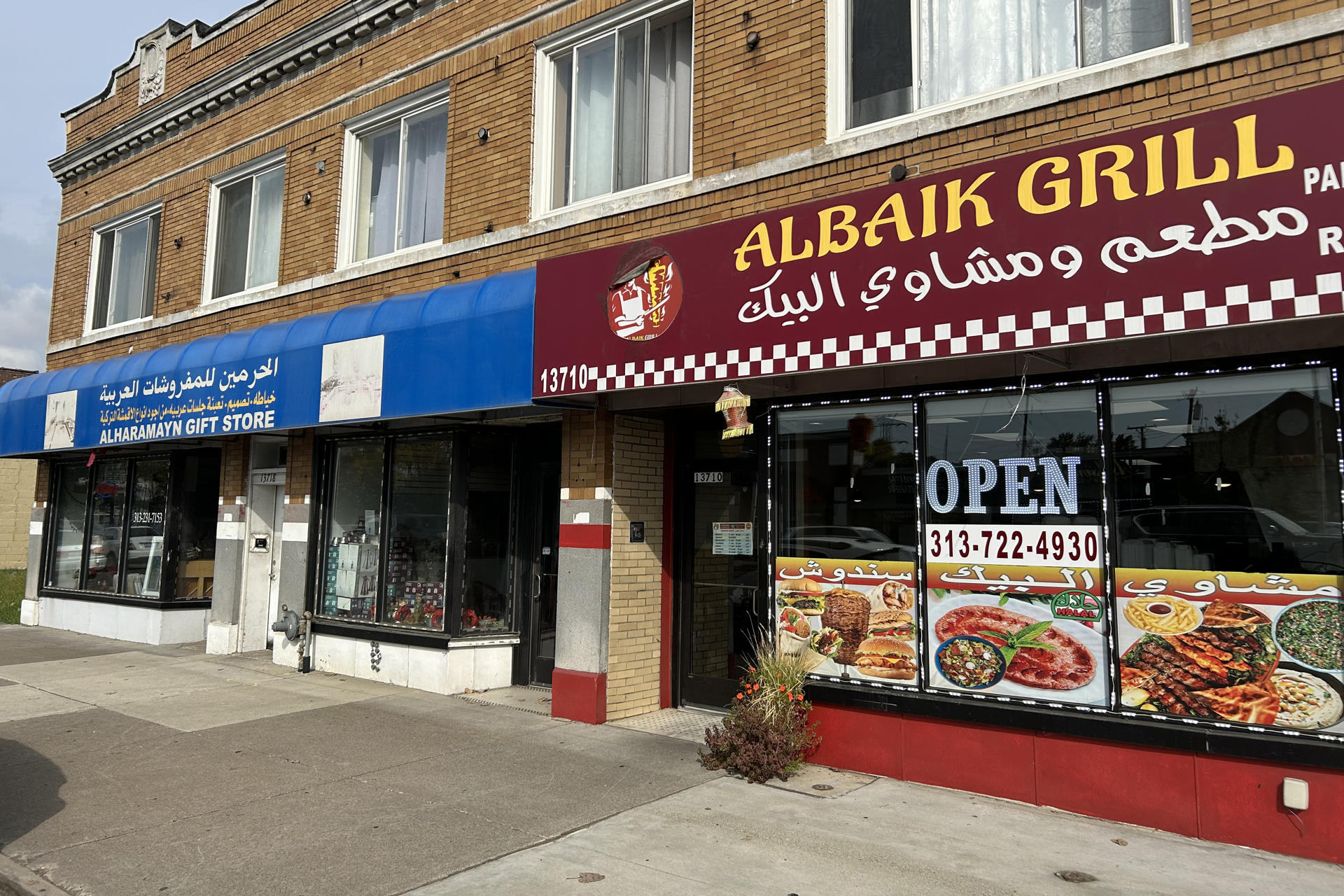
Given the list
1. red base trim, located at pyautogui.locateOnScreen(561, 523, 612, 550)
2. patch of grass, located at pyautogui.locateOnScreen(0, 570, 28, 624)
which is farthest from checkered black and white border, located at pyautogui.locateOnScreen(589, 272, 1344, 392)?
patch of grass, located at pyautogui.locateOnScreen(0, 570, 28, 624)

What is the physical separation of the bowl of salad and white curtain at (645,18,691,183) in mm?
4797

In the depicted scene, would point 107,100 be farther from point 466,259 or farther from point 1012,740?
point 1012,740

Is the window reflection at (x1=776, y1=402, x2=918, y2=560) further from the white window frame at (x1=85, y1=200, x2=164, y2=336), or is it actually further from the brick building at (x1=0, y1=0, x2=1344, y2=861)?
the white window frame at (x1=85, y1=200, x2=164, y2=336)

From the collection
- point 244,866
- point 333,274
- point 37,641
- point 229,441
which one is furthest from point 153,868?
point 37,641

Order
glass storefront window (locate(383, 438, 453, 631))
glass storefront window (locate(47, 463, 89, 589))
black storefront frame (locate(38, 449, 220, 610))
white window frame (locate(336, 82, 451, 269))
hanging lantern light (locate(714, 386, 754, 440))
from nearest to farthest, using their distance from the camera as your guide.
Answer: hanging lantern light (locate(714, 386, 754, 440)), glass storefront window (locate(383, 438, 453, 631)), white window frame (locate(336, 82, 451, 269)), black storefront frame (locate(38, 449, 220, 610)), glass storefront window (locate(47, 463, 89, 589))

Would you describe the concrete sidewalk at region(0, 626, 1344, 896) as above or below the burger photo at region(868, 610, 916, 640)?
below

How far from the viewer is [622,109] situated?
9.02 meters

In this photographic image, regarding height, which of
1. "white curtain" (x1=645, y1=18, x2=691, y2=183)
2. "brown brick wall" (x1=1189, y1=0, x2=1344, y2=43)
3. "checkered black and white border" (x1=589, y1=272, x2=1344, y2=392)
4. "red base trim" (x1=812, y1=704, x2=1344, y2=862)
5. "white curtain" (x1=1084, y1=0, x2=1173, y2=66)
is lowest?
"red base trim" (x1=812, y1=704, x2=1344, y2=862)

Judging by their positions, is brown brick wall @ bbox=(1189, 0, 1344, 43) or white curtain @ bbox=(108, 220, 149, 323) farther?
white curtain @ bbox=(108, 220, 149, 323)

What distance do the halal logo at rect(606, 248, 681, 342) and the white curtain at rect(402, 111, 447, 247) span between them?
3.76 meters

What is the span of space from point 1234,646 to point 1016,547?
134cm

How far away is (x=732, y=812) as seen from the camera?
5.87 m

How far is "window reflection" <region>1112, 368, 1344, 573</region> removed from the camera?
5184 mm

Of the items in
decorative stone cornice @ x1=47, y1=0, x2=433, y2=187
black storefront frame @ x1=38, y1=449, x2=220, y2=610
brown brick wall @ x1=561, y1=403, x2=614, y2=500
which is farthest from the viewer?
black storefront frame @ x1=38, y1=449, x2=220, y2=610
